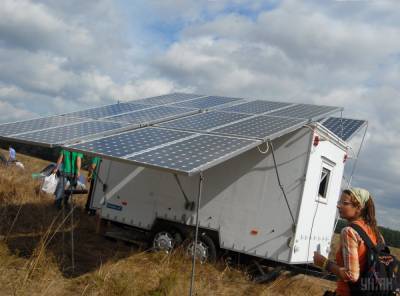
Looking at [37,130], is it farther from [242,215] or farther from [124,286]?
[242,215]

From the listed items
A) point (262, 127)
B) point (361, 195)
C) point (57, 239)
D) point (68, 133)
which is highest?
point (262, 127)

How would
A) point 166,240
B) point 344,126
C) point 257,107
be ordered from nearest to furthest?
1. point 166,240
2. point 257,107
3. point 344,126

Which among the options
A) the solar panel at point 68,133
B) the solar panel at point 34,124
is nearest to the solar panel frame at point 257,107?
the solar panel at point 68,133

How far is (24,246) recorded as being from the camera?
7.55 m

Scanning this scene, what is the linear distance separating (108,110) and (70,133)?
296cm

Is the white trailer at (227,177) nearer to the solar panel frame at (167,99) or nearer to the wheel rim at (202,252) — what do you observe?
the wheel rim at (202,252)

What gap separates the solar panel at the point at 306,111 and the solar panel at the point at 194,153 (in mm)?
2258

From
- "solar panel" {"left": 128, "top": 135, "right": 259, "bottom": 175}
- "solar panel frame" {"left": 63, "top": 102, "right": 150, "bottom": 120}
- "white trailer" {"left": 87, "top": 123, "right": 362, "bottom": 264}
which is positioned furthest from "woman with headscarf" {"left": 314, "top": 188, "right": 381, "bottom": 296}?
"solar panel frame" {"left": 63, "top": 102, "right": 150, "bottom": 120}

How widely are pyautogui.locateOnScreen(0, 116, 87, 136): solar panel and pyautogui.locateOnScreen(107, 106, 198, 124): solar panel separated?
2.81 feet

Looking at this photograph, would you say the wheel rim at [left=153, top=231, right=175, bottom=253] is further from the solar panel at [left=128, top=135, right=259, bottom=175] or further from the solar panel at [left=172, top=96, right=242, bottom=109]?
the solar panel at [left=172, top=96, right=242, bottom=109]

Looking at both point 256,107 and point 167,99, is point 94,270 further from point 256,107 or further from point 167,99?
point 167,99

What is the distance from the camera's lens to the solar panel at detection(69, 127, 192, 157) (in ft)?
18.5

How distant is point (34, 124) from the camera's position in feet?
25.7

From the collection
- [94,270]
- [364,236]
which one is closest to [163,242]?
[94,270]
